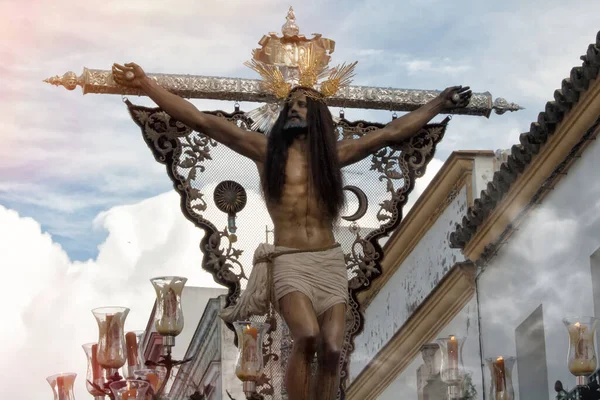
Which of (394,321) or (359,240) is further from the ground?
(394,321)

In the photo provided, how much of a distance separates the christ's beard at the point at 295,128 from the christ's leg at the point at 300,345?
35.1 inches

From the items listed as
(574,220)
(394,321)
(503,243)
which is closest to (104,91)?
(574,220)

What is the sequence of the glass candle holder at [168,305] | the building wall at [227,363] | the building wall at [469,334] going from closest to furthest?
1. the glass candle holder at [168,305]
2. the building wall at [469,334]
3. the building wall at [227,363]

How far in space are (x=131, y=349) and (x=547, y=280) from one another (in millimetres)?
5085

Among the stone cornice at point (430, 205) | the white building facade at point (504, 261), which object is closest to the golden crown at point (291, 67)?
the white building facade at point (504, 261)

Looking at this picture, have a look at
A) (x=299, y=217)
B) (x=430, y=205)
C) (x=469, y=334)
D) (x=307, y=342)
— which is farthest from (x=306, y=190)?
(x=430, y=205)

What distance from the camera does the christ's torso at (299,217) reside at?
8977mm

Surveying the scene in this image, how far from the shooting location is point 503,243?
14.9m

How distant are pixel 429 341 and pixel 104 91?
763 centimetres

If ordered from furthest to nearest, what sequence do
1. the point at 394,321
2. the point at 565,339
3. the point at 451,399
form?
the point at 394,321 < the point at 565,339 < the point at 451,399

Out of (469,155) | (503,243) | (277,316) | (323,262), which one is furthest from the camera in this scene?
(469,155)

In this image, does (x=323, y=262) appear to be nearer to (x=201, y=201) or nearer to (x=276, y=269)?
(x=276, y=269)

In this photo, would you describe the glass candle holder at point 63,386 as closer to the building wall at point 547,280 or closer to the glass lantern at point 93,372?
the glass lantern at point 93,372

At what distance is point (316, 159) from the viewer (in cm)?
905
